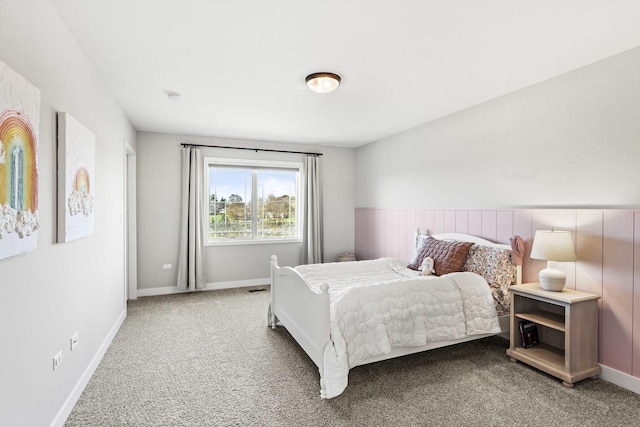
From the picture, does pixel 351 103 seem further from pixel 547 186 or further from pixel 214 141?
pixel 214 141

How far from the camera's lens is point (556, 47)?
2.39 metres

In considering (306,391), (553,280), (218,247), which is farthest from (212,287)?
(553,280)

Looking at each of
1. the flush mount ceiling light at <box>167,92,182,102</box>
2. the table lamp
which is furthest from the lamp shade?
the flush mount ceiling light at <box>167,92,182,102</box>

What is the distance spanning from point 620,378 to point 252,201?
4.87m

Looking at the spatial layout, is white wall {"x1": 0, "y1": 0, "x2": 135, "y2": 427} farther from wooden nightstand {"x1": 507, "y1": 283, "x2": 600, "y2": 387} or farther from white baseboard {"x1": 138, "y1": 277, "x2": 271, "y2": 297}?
wooden nightstand {"x1": 507, "y1": 283, "x2": 600, "y2": 387}

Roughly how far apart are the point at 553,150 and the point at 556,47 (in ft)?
2.99

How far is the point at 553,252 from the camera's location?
102 inches

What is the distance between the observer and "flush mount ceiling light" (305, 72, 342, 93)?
279cm

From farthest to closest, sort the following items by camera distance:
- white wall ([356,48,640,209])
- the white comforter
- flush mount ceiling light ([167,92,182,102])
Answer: flush mount ceiling light ([167,92,182,102]), white wall ([356,48,640,209]), the white comforter

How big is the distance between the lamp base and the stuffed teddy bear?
1.00 m

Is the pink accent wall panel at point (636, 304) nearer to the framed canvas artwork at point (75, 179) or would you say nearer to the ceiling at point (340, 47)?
the ceiling at point (340, 47)

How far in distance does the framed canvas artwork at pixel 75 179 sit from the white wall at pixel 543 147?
144 inches

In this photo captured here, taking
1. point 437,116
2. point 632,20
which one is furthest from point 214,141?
point 632,20

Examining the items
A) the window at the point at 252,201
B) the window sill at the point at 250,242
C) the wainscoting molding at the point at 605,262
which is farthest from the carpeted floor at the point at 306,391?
the window at the point at 252,201
